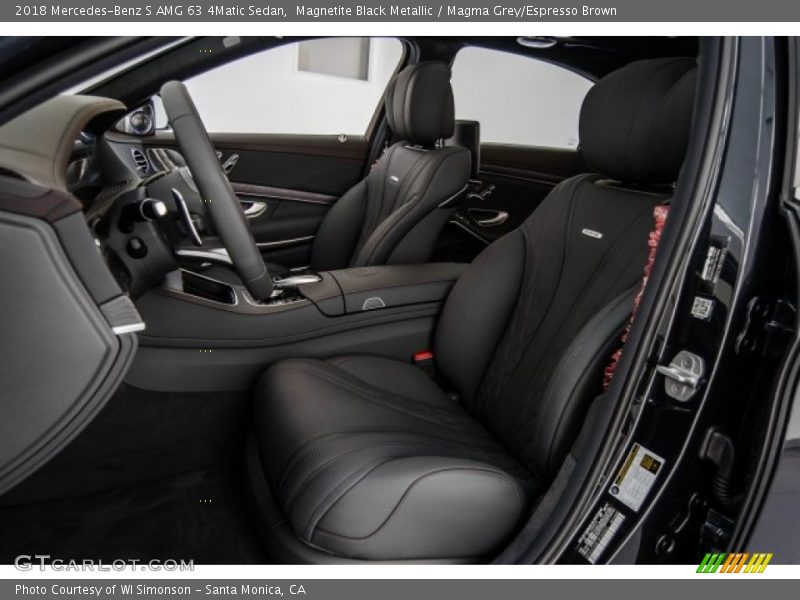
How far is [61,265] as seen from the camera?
68cm

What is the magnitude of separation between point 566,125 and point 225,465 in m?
2.12

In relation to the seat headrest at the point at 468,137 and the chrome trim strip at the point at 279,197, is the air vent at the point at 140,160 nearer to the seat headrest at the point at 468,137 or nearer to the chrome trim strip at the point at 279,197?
the chrome trim strip at the point at 279,197

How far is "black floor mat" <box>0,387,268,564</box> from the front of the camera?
4.40ft

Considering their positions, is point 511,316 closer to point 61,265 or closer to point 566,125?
point 61,265

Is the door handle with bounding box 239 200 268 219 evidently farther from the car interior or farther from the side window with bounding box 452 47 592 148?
the side window with bounding box 452 47 592 148

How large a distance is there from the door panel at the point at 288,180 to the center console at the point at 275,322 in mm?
942

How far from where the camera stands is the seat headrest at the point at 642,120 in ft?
3.50

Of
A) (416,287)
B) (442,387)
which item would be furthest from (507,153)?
(442,387)

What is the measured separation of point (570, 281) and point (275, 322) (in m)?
0.71

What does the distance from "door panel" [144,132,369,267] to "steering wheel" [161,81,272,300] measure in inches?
60.7

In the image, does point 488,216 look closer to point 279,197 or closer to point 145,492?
point 279,197

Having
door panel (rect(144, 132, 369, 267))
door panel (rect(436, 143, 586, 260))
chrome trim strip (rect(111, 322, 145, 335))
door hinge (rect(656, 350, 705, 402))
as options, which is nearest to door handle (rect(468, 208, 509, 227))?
door panel (rect(436, 143, 586, 260))

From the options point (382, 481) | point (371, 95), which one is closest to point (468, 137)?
point (371, 95)

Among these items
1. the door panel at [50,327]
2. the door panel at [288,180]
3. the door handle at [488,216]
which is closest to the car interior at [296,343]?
the door panel at [50,327]
